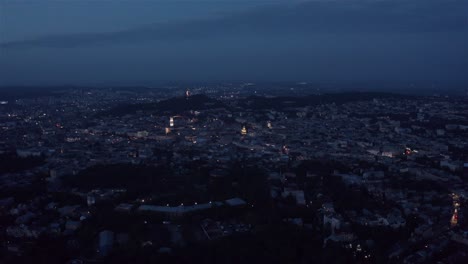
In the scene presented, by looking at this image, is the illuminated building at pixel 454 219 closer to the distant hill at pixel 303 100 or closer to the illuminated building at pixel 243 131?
the illuminated building at pixel 243 131

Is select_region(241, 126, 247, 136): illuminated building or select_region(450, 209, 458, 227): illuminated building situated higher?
select_region(241, 126, 247, 136): illuminated building

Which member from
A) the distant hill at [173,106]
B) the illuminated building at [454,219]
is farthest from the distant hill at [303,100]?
the illuminated building at [454,219]

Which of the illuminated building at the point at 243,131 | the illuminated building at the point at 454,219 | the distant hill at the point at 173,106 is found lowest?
the illuminated building at the point at 454,219

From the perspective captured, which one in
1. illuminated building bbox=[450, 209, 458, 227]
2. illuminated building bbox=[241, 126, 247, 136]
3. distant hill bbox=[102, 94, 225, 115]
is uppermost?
distant hill bbox=[102, 94, 225, 115]

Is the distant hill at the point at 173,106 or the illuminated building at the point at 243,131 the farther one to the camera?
the distant hill at the point at 173,106

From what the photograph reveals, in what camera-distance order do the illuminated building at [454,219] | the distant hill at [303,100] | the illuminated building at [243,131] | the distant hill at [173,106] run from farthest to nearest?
the distant hill at [303,100] → the distant hill at [173,106] → the illuminated building at [243,131] → the illuminated building at [454,219]

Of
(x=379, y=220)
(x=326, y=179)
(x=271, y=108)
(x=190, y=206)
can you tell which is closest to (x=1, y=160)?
(x=190, y=206)

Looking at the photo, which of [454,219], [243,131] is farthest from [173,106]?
[454,219]

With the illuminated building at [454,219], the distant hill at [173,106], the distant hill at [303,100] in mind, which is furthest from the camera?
the distant hill at [303,100]

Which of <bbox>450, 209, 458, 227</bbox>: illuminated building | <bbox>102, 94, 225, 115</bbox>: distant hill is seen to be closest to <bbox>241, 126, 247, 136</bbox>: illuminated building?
<bbox>102, 94, 225, 115</bbox>: distant hill

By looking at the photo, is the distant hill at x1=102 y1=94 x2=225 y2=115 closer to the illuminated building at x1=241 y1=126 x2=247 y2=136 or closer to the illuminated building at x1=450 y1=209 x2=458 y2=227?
the illuminated building at x1=241 y1=126 x2=247 y2=136

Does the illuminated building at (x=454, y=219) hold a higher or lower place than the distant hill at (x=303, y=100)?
lower
